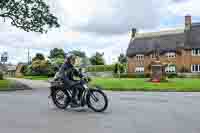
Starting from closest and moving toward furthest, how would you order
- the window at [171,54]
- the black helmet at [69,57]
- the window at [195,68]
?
the black helmet at [69,57] → the window at [195,68] → the window at [171,54]

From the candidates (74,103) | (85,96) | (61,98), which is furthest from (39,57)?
(85,96)

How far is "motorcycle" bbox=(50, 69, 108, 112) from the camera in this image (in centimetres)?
975

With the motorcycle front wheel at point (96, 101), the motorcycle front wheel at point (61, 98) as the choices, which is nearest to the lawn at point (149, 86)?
the motorcycle front wheel at point (61, 98)

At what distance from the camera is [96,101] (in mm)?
9836

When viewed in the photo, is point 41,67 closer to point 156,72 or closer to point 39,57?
point 39,57

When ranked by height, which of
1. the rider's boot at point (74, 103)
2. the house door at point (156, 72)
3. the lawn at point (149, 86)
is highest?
the house door at point (156, 72)

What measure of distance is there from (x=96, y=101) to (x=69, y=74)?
1232 millimetres

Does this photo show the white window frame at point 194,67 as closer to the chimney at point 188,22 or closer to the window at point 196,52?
the window at point 196,52

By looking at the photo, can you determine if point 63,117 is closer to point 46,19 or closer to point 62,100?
point 62,100

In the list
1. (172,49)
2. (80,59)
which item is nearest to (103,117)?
(80,59)

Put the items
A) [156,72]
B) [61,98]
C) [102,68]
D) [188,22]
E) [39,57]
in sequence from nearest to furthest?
1. [61,98]
2. [156,72]
3. [188,22]
4. [102,68]
5. [39,57]

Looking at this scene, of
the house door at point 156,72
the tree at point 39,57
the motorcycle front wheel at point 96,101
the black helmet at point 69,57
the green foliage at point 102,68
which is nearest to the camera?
the motorcycle front wheel at point 96,101

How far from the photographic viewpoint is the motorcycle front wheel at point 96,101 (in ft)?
31.9

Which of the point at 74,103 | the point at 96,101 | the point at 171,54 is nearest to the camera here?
the point at 96,101
